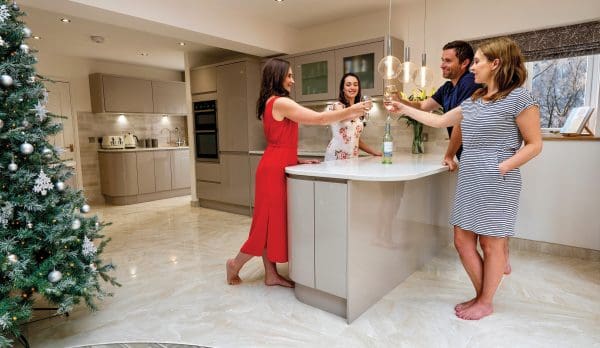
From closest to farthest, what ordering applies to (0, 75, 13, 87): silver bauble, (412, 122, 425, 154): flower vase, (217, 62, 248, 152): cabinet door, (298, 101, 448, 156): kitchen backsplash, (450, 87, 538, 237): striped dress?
(0, 75, 13, 87): silver bauble < (450, 87, 538, 237): striped dress < (412, 122, 425, 154): flower vase < (298, 101, 448, 156): kitchen backsplash < (217, 62, 248, 152): cabinet door

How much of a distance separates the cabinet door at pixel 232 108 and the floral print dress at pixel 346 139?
1.88m

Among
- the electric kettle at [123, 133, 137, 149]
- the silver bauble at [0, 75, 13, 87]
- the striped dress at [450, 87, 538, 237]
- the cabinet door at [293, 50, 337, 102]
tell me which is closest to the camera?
the silver bauble at [0, 75, 13, 87]

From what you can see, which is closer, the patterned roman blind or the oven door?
the patterned roman blind

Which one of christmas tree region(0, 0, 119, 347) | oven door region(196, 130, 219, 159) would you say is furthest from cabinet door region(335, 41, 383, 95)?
christmas tree region(0, 0, 119, 347)

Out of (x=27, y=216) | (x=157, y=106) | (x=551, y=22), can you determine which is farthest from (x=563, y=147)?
(x=157, y=106)

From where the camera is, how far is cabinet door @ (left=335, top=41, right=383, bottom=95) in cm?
361

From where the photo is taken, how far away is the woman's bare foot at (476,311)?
1.97m

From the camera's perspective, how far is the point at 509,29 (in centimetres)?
308

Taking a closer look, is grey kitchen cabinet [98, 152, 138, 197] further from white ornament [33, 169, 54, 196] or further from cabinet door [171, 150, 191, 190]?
white ornament [33, 169, 54, 196]

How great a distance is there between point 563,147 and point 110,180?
227 inches

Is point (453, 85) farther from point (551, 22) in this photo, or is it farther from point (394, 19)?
point (394, 19)

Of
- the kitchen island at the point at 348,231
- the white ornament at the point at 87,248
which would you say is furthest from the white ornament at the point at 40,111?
the kitchen island at the point at 348,231

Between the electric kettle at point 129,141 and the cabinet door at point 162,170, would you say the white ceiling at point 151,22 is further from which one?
the cabinet door at point 162,170

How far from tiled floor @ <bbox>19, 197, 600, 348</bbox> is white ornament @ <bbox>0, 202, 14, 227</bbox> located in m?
0.69
